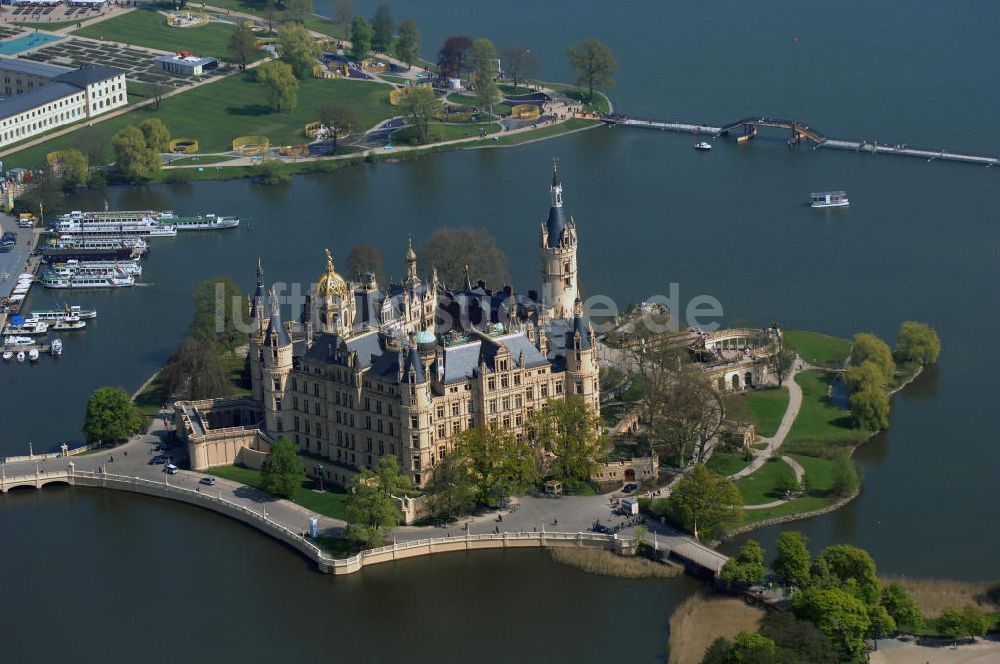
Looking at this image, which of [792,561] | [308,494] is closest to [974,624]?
[792,561]

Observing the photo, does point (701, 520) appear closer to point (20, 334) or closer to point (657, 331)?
point (657, 331)

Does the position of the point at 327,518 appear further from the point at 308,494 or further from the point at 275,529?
the point at 308,494

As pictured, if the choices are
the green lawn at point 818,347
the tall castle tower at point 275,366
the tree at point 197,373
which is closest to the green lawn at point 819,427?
the green lawn at point 818,347

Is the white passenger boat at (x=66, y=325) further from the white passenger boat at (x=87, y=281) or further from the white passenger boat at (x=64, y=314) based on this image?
the white passenger boat at (x=87, y=281)

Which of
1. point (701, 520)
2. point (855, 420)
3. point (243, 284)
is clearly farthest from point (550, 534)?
point (243, 284)

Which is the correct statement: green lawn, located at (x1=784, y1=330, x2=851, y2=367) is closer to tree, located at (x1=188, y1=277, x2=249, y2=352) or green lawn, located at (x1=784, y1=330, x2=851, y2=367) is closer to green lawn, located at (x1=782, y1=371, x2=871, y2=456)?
green lawn, located at (x1=782, y1=371, x2=871, y2=456)
